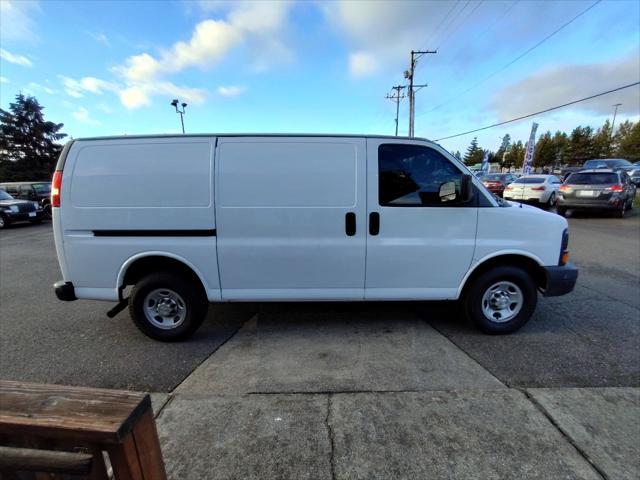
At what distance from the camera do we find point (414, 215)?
337cm

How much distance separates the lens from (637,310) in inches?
167

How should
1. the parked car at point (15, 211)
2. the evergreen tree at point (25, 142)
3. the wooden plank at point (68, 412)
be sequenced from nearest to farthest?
the wooden plank at point (68, 412), the parked car at point (15, 211), the evergreen tree at point (25, 142)

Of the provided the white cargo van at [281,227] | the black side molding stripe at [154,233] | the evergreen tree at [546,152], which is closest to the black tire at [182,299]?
the white cargo van at [281,227]

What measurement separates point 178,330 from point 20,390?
2.44m

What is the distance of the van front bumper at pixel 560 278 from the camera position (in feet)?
11.5

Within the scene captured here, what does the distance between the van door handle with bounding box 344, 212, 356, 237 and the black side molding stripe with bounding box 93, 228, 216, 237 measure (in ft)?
4.41

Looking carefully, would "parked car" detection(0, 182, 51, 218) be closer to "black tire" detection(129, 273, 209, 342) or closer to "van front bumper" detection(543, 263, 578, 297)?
"black tire" detection(129, 273, 209, 342)

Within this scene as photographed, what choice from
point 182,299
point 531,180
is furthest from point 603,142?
point 182,299

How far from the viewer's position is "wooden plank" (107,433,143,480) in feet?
3.41

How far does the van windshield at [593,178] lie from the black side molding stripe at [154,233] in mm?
13193

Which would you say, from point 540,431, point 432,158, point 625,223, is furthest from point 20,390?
point 625,223

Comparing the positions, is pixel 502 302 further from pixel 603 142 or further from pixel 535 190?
pixel 603 142

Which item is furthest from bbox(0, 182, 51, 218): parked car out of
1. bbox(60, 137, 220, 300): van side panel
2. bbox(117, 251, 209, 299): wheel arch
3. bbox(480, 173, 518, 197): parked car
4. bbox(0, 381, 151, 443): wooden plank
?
bbox(480, 173, 518, 197): parked car

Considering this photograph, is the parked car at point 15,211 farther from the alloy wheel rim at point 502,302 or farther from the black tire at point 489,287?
the alloy wheel rim at point 502,302
